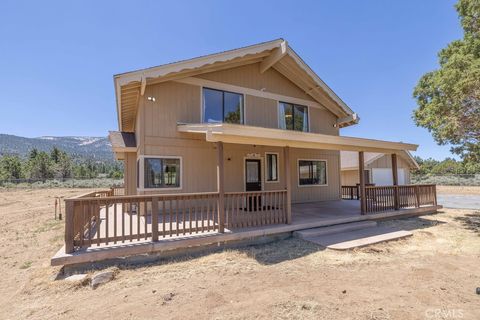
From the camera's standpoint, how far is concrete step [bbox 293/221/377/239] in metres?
6.95

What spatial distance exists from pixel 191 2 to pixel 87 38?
5.36 m

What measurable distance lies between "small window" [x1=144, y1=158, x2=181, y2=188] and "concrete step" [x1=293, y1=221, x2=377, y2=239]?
4.54 m

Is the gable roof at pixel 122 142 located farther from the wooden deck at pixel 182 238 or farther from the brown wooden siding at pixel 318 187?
the brown wooden siding at pixel 318 187

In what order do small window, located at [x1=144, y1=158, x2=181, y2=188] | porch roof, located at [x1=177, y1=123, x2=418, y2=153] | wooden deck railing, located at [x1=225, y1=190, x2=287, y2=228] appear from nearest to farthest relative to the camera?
porch roof, located at [x1=177, y1=123, x2=418, y2=153] < wooden deck railing, located at [x1=225, y1=190, x2=287, y2=228] < small window, located at [x1=144, y1=158, x2=181, y2=188]

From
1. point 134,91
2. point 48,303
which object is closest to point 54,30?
point 134,91

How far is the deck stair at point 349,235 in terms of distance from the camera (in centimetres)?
638

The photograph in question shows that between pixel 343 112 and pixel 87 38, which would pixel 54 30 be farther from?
pixel 343 112

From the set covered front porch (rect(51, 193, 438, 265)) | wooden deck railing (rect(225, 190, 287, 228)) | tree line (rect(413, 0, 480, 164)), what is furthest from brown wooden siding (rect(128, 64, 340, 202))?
tree line (rect(413, 0, 480, 164))

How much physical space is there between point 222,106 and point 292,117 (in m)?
3.70

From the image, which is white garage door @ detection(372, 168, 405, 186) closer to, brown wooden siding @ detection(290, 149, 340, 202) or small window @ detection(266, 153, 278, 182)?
brown wooden siding @ detection(290, 149, 340, 202)

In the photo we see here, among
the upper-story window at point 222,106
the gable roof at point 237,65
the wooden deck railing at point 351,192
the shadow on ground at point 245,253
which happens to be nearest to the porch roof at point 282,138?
the upper-story window at point 222,106

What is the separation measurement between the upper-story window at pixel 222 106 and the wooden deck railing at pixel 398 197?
19.1 ft

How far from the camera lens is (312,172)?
12430 mm

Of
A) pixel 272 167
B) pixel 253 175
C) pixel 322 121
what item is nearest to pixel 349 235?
pixel 253 175
